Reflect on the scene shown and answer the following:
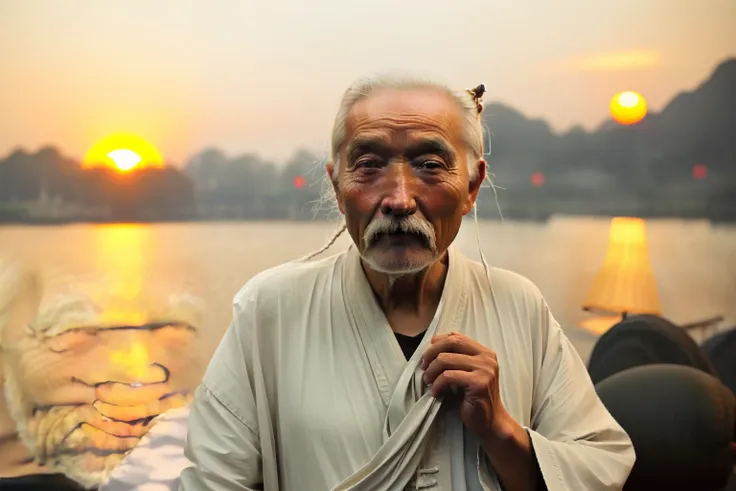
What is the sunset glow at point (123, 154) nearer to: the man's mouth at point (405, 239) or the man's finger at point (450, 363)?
the man's mouth at point (405, 239)

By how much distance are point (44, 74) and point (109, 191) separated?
357 millimetres

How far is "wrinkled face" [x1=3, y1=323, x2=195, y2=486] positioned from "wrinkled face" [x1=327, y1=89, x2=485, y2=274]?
0.82 m

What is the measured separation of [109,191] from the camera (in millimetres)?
1782

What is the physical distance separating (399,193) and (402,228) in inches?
2.5

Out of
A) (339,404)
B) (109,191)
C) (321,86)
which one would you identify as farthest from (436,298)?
(109,191)

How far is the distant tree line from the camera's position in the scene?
5.75ft

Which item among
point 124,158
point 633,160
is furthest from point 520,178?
point 124,158

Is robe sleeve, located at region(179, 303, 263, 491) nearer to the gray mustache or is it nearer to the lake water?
the gray mustache

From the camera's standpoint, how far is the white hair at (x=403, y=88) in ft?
4.08

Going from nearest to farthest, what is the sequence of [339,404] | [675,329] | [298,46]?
[339,404], [298,46], [675,329]

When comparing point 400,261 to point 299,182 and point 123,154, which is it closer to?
point 299,182

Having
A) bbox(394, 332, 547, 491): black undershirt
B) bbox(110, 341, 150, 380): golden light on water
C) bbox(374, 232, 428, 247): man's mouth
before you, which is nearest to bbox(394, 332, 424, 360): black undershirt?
bbox(394, 332, 547, 491): black undershirt

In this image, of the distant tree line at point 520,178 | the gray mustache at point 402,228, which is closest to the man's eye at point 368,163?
the gray mustache at point 402,228

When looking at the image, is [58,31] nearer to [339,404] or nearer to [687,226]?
[339,404]
